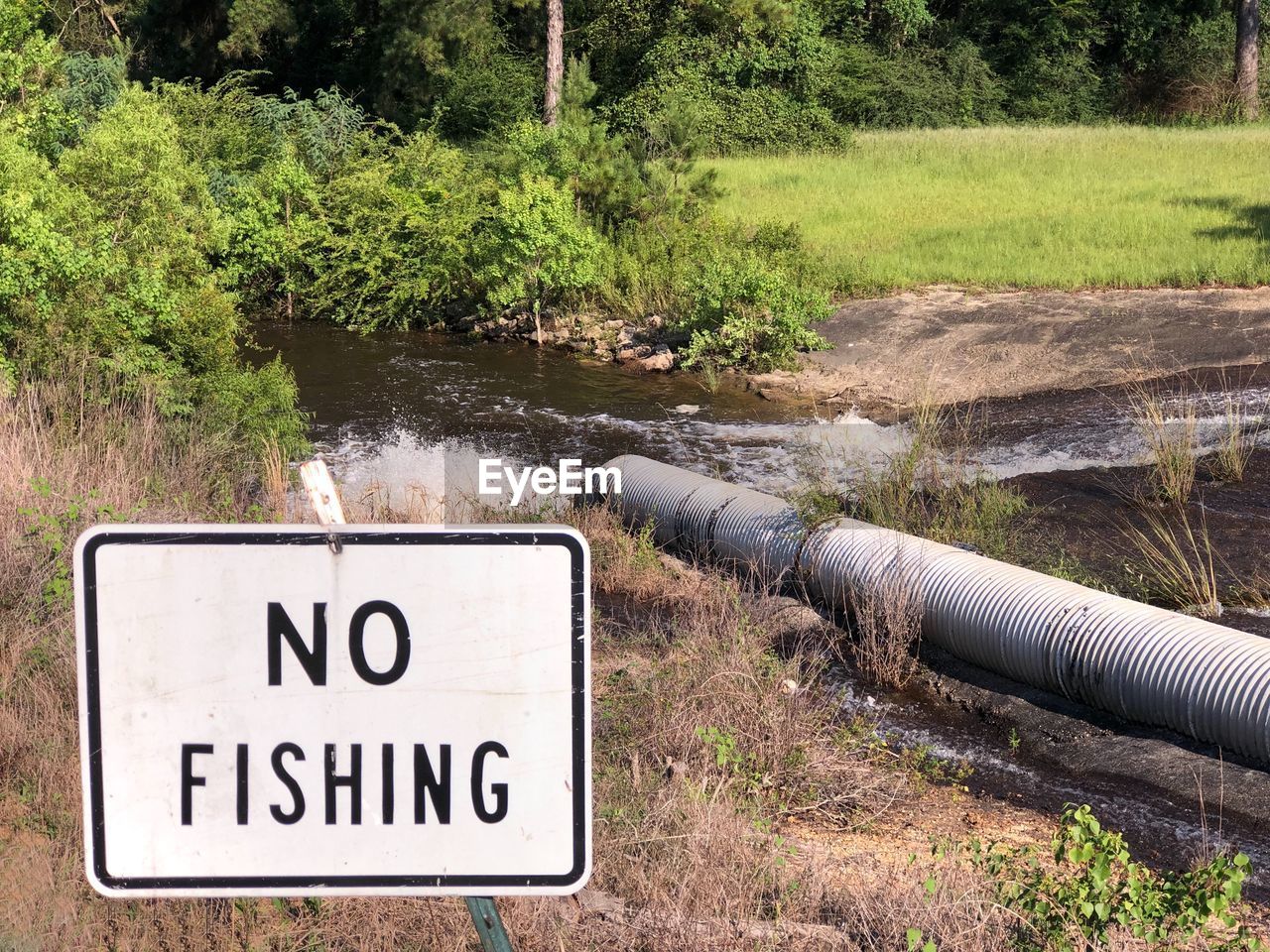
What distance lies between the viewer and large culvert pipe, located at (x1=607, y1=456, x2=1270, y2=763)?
5.83 m

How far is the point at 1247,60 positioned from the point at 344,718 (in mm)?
40334

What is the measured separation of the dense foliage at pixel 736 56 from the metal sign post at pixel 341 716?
2639 centimetres

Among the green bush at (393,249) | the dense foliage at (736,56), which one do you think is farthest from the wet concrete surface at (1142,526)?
the dense foliage at (736,56)

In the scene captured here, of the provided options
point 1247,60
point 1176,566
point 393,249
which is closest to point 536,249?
point 393,249

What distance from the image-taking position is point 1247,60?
119ft

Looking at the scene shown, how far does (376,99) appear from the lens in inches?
1277

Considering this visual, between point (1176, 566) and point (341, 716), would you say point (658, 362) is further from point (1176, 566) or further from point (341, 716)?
point (341, 716)

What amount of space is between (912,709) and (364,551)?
209 inches

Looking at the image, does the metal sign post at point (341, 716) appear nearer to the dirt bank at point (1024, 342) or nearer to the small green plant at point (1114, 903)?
the small green plant at point (1114, 903)

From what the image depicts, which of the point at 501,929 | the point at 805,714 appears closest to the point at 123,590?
the point at 501,929

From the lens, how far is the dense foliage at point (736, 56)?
1232 inches

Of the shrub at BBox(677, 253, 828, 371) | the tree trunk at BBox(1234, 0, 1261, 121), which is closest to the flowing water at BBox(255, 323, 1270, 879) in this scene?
the shrub at BBox(677, 253, 828, 371)

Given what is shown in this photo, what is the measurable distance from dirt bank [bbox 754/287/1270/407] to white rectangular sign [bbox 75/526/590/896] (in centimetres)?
1239

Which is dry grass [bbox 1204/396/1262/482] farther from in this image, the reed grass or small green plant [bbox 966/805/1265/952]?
small green plant [bbox 966/805/1265/952]
